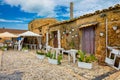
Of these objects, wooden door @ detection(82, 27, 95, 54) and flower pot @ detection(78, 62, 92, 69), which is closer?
flower pot @ detection(78, 62, 92, 69)

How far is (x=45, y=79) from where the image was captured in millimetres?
6117

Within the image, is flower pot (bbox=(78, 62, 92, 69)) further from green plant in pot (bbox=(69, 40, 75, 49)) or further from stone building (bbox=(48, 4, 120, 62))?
green plant in pot (bbox=(69, 40, 75, 49))

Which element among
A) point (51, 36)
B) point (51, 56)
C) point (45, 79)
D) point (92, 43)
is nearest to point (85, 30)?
point (92, 43)

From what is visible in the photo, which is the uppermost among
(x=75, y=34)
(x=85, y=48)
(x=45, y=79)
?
(x=75, y=34)

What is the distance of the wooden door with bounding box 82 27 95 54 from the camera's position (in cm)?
1043

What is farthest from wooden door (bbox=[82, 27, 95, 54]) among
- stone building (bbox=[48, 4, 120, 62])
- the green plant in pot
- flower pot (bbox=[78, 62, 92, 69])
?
flower pot (bbox=[78, 62, 92, 69])

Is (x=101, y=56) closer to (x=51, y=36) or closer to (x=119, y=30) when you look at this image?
(x=119, y=30)

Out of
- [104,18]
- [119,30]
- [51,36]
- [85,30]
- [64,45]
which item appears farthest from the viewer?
[51,36]

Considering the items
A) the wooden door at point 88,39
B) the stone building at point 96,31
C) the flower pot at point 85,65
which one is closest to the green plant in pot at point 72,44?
the stone building at point 96,31

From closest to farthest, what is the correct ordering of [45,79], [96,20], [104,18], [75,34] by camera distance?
[45,79] < [104,18] < [96,20] < [75,34]

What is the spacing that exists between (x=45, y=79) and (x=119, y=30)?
452 cm

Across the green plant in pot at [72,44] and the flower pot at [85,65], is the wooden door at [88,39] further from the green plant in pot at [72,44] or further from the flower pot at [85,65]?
the flower pot at [85,65]

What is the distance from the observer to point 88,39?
1094cm

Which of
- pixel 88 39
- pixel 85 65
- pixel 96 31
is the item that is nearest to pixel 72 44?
pixel 88 39
